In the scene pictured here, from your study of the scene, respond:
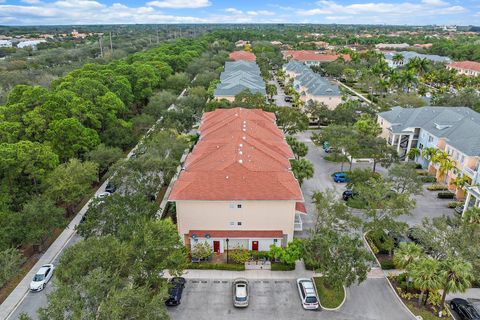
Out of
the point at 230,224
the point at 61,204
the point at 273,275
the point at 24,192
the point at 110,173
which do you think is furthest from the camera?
the point at 61,204

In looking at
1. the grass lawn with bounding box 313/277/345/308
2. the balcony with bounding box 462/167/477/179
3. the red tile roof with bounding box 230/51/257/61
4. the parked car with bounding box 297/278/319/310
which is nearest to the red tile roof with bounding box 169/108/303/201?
the parked car with bounding box 297/278/319/310

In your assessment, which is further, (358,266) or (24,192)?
(24,192)

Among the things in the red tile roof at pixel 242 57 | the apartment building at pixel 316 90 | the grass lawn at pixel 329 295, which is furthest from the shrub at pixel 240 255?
the red tile roof at pixel 242 57

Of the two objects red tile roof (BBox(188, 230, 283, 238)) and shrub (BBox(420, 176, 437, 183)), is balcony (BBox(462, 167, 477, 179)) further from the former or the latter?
red tile roof (BBox(188, 230, 283, 238))

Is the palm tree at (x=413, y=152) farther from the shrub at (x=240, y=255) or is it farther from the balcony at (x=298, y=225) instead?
the shrub at (x=240, y=255)

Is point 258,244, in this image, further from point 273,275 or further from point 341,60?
point 341,60

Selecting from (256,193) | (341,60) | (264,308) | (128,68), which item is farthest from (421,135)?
(341,60)
